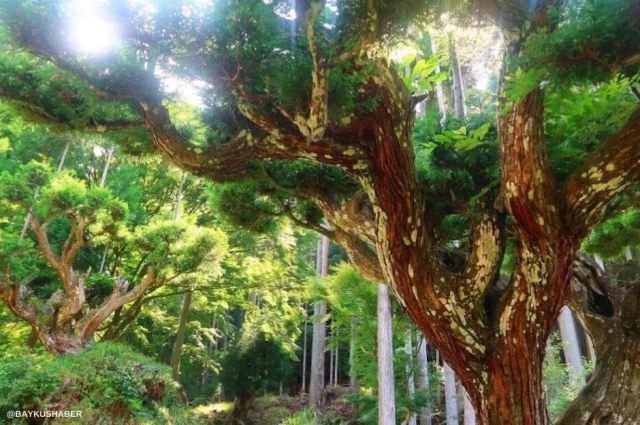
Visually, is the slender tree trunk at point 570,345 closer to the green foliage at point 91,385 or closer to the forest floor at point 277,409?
the forest floor at point 277,409

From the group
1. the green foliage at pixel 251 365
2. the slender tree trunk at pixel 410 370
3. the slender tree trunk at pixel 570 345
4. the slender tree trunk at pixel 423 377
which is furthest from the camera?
the green foliage at pixel 251 365

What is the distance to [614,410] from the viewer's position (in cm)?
230

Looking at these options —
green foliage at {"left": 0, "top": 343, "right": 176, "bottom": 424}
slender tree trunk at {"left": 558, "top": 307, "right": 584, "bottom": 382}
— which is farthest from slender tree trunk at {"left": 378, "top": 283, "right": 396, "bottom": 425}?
green foliage at {"left": 0, "top": 343, "right": 176, "bottom": 424}

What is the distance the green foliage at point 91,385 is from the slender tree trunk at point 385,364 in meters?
3.01

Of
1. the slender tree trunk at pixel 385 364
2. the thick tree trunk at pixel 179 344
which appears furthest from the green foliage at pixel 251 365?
the slender tree trunk at pixel 385 364

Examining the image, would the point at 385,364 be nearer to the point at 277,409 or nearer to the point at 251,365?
the point at 251,365

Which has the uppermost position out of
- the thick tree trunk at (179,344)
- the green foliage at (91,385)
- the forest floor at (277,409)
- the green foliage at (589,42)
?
the green foliage at (589,42)

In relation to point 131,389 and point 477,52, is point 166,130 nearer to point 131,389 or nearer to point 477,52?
point 477,52

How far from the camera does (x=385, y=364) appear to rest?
5855 millimetres

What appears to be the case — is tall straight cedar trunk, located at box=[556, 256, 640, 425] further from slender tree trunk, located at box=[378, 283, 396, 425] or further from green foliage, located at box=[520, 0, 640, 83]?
slender tree trunk, located at box=[378, 283, 396, 425]

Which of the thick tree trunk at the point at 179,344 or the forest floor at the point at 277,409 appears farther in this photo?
the forest floor at the point at 277,409

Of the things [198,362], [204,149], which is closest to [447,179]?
[204,149]

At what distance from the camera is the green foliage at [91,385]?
4234 mm

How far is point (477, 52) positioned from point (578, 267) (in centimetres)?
233
